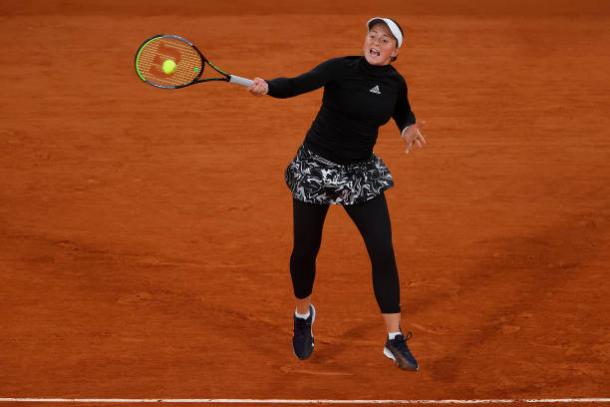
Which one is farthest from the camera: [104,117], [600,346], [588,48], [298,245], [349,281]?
[588,48]

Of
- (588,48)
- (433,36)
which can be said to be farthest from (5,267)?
(588,48)

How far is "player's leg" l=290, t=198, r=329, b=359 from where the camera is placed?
17.3ft

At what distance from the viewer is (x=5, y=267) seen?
6.75 m

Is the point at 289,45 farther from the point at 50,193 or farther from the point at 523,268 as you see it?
the point at 523,268

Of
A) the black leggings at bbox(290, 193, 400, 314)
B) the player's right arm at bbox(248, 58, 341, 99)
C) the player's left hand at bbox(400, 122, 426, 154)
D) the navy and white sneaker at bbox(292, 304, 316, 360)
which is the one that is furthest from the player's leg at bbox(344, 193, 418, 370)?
the player's right arm at bbox(248, 58, 341, 99)

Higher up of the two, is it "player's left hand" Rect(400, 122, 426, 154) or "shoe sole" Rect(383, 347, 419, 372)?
"player's left hand" Rect(400, 122, 426, 154)

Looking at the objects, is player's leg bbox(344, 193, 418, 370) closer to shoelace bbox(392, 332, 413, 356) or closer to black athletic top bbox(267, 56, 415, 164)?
shoelace bbox(392, 332, 413, 356)

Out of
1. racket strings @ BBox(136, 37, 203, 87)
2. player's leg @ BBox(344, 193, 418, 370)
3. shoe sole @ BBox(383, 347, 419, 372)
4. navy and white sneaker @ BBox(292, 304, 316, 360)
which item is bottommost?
navy and white sneaker @ BBox(292, 304, 316, 360)

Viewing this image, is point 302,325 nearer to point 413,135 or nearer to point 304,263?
point 304,263

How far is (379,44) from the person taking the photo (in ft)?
16.2

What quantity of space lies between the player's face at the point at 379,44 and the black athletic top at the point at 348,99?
6 centimetres

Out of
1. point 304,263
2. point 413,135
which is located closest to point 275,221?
point 304,263

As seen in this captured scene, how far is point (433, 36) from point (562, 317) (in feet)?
19.3

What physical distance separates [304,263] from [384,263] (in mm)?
522
